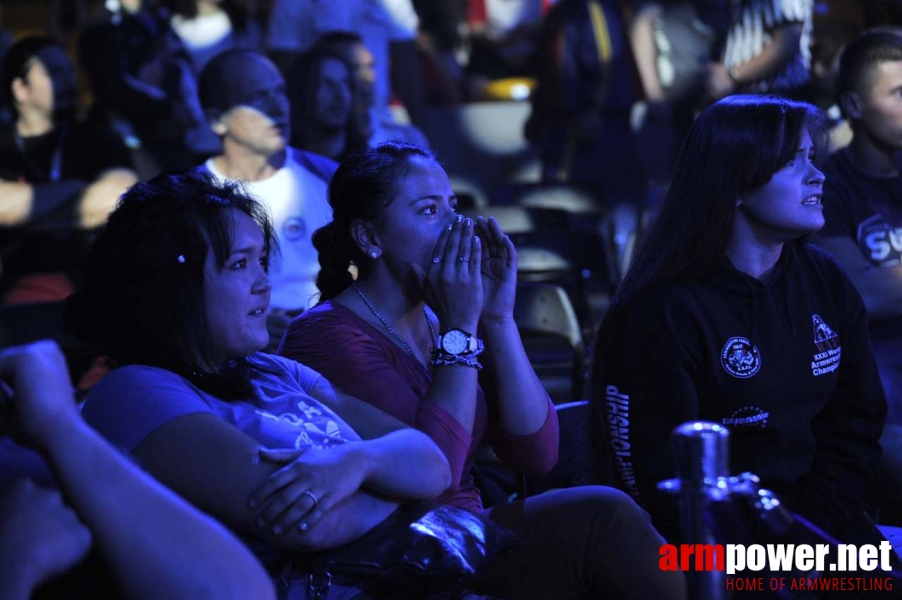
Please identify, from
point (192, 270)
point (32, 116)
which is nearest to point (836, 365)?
point (192, 270)

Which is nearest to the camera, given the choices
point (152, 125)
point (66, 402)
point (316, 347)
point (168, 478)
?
point (66, 402)

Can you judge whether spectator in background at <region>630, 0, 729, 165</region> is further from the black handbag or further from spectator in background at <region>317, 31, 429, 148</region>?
the black handbag

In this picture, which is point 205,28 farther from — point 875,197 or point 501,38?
point 875,197

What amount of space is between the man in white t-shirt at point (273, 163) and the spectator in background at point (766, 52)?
260 centimetres

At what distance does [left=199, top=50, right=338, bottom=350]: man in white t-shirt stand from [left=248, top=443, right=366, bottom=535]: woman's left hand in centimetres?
179

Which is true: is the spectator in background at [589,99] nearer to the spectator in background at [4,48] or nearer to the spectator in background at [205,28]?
the spectator in background at [205,28]

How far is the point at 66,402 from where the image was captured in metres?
1.20

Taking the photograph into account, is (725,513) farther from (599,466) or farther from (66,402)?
(599,466)

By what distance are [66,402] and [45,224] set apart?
288 cm

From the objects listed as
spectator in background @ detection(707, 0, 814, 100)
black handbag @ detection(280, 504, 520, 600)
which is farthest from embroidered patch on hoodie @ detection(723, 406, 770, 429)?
spectator in background @ detection(707, 0, 814, 100)

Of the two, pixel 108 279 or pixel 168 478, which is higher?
pixel 108 279

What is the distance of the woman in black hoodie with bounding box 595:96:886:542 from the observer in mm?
2092

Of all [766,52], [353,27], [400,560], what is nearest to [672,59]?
[766,52]

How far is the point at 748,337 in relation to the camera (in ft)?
6.96
